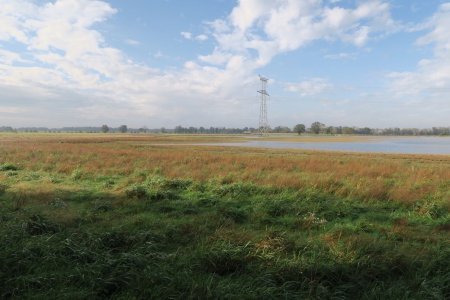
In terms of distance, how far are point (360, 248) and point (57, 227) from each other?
656 centimetres

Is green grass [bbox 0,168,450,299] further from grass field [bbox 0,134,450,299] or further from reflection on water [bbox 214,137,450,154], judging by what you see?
reflection on water [bbox 214,137,450,154]

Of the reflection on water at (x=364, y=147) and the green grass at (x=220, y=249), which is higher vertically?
the green grass at (x=220, y=249)

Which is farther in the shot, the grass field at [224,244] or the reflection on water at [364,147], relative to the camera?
the reflection on water at [364,147]

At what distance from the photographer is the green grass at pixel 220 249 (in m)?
5.03

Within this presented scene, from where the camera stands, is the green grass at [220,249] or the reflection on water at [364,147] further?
the reflection on water at [364,147]

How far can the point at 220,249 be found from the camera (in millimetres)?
6293

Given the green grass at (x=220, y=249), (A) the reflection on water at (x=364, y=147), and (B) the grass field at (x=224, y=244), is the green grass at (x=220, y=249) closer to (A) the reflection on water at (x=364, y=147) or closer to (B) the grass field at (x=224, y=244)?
(B) the grass field at (x=224, y=244)

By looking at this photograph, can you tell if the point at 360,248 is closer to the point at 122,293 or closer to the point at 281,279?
the point at 281,279

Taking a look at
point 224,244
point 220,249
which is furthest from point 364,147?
point 220,249

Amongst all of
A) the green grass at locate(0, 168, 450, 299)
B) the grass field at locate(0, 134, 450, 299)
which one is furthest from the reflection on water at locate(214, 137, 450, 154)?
the green grass at locate(0, 168, 450, 299)

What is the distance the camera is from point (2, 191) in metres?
12.2

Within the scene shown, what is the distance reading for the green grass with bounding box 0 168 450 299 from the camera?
5.03 m

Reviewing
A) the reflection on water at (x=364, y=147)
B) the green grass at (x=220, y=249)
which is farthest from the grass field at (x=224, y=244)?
the reflection on water at (x=364, y=147)

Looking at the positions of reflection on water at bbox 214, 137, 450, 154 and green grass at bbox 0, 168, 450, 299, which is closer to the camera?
green grass at bbox 0, 168, 450, 299
